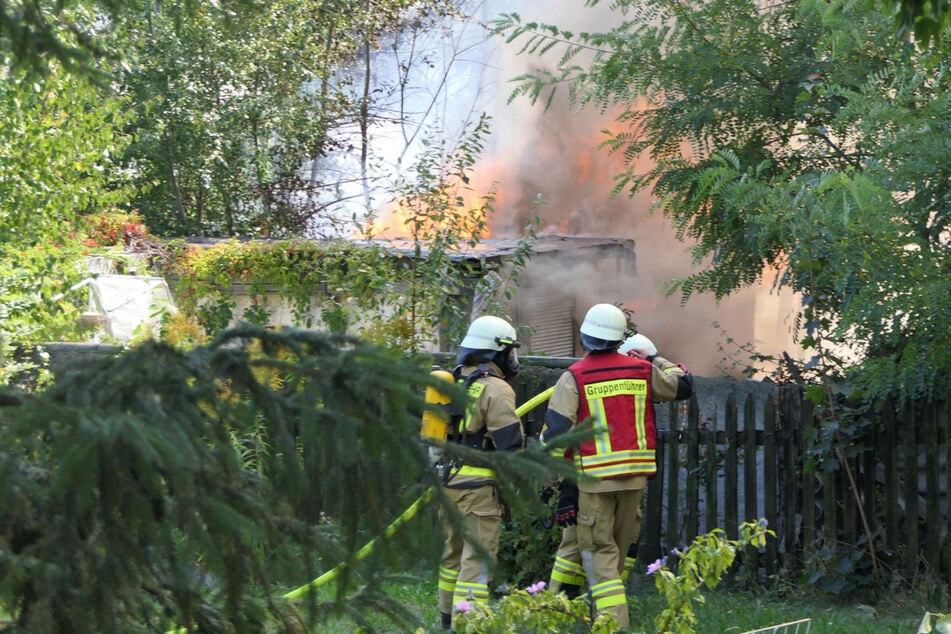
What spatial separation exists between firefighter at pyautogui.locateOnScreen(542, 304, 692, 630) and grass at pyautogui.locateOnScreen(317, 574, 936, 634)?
0.45 metres

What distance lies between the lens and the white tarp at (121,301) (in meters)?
12.5

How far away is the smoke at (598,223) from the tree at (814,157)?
497cm

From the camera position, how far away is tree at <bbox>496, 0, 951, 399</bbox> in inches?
231

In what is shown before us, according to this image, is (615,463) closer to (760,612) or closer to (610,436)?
(610,436)

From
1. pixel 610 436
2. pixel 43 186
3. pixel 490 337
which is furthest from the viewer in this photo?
pixel 43 186

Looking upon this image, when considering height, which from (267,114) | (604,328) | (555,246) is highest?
(267,114)

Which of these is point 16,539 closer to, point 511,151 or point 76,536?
point 76,536

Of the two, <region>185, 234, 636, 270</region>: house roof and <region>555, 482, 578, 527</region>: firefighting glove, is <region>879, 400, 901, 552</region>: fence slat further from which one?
<region>185, 234, 636, 270</region>: house roof

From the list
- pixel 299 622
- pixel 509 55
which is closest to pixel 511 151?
pixel 509 55

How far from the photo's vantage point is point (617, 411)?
638 cm

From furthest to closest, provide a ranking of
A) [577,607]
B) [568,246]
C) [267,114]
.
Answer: [267,114], [568,246], [577,607]

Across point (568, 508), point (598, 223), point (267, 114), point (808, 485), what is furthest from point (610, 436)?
point (267, 114)

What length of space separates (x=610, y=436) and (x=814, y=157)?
3.49 meters

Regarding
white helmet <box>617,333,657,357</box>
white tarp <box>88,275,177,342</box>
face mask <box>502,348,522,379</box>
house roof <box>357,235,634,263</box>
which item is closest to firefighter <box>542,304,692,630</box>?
white helmet <box>617,333,657,357</box>
